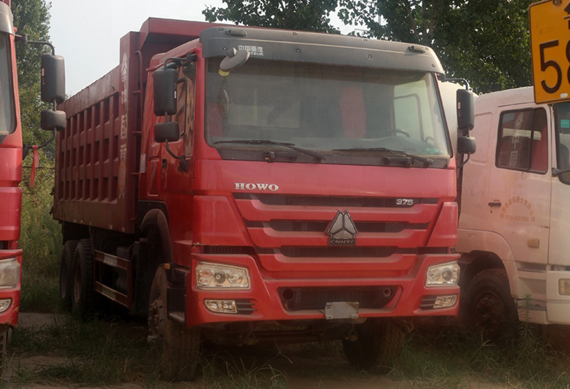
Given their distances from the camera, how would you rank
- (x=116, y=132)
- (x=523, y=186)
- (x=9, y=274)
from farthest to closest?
(x=116, y=132) < (x=523, y=186) < (x=9, y=274)

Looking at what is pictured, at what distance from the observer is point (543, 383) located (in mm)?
7059

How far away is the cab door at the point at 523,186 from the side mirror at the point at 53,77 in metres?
4.14

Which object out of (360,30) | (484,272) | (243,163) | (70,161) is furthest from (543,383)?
(360,30)

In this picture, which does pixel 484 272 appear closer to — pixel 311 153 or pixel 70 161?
pixel 311 153

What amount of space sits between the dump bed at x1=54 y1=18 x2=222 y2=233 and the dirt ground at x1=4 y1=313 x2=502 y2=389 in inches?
62.3

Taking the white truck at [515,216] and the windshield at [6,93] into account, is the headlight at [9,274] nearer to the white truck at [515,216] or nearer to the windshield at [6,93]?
the windshield at [6,93]

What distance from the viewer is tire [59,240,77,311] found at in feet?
36.2

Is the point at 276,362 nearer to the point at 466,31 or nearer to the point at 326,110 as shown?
the point at 326,110

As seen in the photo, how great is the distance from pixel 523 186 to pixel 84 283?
17.7 feet

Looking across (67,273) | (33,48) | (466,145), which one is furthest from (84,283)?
(33,48)

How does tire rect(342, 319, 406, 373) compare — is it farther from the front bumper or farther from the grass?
the front bumper

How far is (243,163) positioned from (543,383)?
3151 millimetres

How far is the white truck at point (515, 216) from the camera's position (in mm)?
7488

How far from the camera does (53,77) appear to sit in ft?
20.9
